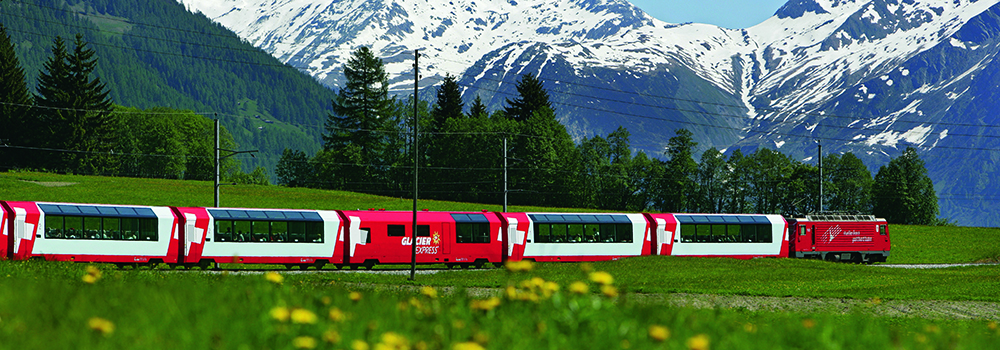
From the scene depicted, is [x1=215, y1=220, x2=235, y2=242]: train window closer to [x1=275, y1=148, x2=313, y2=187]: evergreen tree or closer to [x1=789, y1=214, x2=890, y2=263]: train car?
[x1=789, y1=214, x2=890, y2=263]: train car

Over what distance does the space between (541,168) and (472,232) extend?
56.3m

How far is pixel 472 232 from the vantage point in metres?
43.5

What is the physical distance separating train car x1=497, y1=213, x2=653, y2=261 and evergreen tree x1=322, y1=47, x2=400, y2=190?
60516 mm

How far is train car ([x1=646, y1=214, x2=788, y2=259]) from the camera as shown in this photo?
48625 mm

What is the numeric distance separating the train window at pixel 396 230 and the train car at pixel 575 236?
5.55m

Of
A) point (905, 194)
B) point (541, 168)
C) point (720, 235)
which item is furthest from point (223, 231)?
point (905, 194)

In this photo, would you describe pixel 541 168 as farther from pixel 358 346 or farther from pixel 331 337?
pixel 358 346

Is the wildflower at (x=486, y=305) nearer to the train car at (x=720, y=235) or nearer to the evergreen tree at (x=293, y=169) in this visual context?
the train car at (x=720, y=235)

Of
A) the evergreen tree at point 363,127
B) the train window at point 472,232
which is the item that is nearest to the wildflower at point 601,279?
the train window at point 472,232

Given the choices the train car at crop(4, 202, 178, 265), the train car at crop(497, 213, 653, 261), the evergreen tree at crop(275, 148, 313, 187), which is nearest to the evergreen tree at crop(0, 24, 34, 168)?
the evergreen tree at crop(275, 148, 313, 187)

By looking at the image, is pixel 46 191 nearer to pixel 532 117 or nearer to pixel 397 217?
pixel 397 217

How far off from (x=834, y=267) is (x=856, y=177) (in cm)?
9949

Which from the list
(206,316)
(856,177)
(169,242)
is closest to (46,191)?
(169,242)

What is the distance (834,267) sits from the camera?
4191 centimetres
